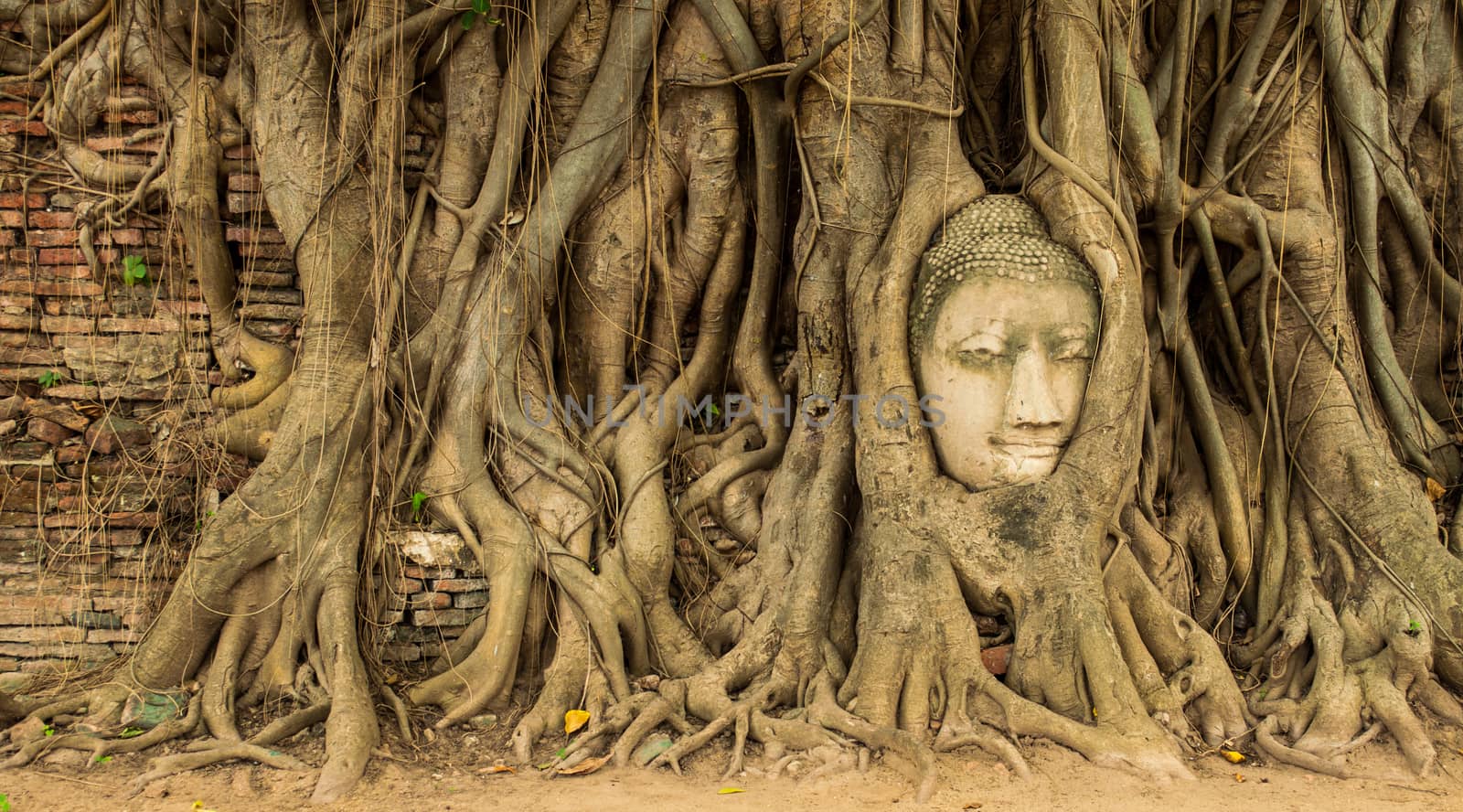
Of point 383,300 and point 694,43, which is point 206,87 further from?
point 694,43

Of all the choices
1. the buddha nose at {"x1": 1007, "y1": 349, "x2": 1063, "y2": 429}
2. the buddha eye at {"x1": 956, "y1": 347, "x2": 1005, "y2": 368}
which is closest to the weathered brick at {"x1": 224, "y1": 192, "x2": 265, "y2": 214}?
the buddha eye at {"x1": 956, "y1": 347, "x2": 1005, "y2": 368}

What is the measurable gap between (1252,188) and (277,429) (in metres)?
A: 3.78

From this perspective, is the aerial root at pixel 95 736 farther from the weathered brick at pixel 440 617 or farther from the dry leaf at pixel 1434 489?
the dry leaf at pixel 1434 489

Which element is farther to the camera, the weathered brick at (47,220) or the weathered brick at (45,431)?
the weathered brick at (47,220)

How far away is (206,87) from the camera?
407 cm

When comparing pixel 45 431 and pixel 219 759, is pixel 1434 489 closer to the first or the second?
pixel 219 759

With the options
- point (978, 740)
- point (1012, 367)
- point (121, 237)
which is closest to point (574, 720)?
point (978, 740)

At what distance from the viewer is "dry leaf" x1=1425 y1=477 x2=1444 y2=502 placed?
3.87 meters

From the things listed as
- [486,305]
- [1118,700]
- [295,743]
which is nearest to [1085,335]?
[1118,700]

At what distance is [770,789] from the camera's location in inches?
119

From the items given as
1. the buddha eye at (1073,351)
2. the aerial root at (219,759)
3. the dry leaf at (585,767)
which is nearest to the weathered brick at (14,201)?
the aerial root at (219,759)

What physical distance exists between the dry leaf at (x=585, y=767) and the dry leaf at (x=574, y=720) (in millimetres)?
215

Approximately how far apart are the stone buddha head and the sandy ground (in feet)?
3.13

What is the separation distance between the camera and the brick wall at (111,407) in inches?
150
